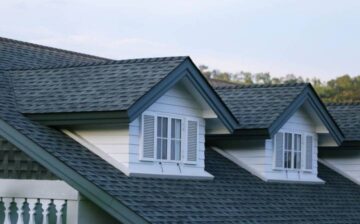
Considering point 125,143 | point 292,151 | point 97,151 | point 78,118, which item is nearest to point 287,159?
point 292,151

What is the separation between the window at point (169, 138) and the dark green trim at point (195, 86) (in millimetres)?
428

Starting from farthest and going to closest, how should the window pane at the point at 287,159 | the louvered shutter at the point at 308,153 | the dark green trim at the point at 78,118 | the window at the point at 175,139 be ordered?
the louvered shutter at the point at 308,153 → the window pane at the point at 287,159 → the window at the point at 175,139 → the dark green trim at the point at 78,118

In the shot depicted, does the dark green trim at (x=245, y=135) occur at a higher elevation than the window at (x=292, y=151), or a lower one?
higher

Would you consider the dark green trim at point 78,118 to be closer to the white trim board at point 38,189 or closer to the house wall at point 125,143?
the house wall at point 125,143

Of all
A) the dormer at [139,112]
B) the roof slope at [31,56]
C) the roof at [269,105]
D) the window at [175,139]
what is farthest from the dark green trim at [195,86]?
the roof slope at [31,56]

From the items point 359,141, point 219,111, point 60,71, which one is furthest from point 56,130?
point 359,141

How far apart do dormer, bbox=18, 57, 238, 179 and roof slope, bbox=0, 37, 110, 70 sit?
65.2 inches

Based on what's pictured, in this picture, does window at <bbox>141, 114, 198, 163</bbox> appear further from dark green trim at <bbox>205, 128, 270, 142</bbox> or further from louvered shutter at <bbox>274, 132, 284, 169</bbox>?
louvered shutter at <bbox>274, 132, 284, 169</bbox>

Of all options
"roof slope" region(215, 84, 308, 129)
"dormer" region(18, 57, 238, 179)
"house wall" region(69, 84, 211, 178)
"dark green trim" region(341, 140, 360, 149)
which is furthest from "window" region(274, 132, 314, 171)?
"house wall" region(69, 84, 211, 178)

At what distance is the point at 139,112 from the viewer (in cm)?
1375

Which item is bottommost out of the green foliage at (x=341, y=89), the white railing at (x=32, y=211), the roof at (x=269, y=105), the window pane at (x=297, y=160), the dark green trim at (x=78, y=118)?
the white railing at (x=32, y=211)

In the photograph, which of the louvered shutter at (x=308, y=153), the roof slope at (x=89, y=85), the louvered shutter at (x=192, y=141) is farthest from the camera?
the louvered shutter at (x=308, y=153)

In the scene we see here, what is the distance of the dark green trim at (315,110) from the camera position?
17766 mm

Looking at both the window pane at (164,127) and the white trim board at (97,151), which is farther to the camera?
the window pane at (164,127)
